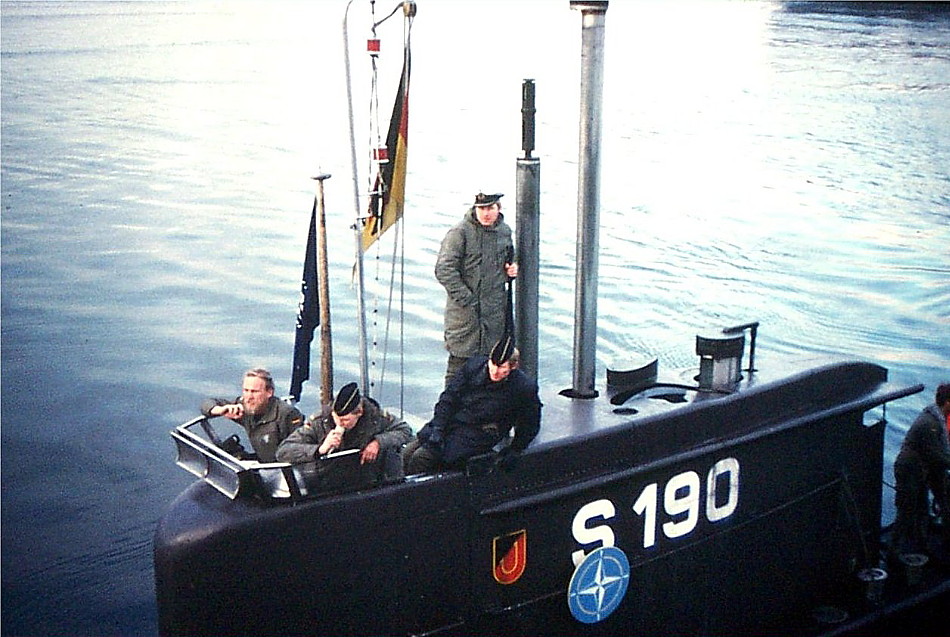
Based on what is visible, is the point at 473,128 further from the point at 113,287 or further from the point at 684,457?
the point at 684,457

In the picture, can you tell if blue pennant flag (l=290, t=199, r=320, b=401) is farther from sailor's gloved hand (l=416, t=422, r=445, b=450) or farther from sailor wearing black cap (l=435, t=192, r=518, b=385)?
Result: sailor's gloved hand (l=416, t=422, r=445, b=450)

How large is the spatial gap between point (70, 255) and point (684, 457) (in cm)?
2380

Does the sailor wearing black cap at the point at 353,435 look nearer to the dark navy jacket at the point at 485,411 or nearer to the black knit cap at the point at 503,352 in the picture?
the dark navy jacket at the point at 485,411

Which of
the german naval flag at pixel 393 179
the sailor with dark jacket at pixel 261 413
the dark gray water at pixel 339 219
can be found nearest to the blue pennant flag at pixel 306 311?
the german naval flag at pixel 393 179

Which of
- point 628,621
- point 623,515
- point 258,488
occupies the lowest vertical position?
point 628,621

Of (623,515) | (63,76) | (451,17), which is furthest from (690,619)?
(451,17)

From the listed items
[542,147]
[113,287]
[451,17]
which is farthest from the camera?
[451,17]

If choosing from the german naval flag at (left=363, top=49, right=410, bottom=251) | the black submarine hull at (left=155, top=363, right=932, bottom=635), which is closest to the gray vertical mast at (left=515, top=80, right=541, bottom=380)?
the black submarine hull at (left=155, top=363, right=932, bottom=635)

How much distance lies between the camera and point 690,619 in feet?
28.2

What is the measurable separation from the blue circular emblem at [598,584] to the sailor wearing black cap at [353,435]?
4.70ft

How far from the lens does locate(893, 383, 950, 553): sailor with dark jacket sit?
10.3 m

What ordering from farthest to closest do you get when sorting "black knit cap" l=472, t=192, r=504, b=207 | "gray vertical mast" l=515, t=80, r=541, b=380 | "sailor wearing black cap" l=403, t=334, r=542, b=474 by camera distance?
"black knit cap" l=472, t=192, r=504, b=207 < "gray vertical mast" l=515, t=80, r=541, b=380 < "sailor wearing black cap" l=403, t=334, r=542, b=474

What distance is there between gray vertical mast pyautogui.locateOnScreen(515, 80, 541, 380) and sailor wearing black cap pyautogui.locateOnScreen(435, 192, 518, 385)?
18cm

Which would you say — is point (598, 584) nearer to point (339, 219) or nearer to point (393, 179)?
point (393, 179)
